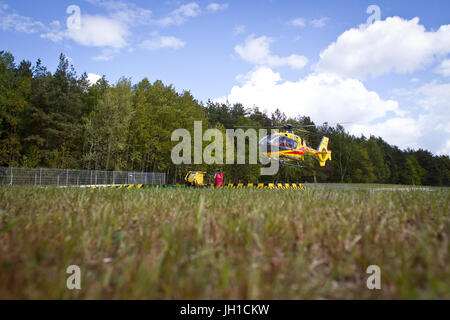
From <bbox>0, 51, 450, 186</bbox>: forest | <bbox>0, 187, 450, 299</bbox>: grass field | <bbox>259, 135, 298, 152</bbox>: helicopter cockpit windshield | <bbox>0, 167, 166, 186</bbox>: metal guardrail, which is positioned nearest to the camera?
<bbox>0, 187, 450, 299</bbox>: grass field

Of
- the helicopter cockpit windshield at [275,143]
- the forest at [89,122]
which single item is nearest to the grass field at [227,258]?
the helicopter cockpit windshield at [275,143]

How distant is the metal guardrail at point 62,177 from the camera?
18422 mm

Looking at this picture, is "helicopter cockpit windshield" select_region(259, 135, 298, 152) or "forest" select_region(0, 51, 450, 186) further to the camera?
"forest" select_region(0, 51, 450, 186)

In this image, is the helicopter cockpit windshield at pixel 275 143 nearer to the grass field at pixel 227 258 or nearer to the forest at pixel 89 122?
the forest at pixel 89 122

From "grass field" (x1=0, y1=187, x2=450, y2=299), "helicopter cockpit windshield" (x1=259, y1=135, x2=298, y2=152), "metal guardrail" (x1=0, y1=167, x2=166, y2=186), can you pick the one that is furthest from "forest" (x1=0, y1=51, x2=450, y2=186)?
"grass field" (x1=0, y1=187, x2=450, y2=299)

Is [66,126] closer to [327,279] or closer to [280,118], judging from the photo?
[327,279]

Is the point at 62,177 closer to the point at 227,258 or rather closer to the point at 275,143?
the point at 275,143

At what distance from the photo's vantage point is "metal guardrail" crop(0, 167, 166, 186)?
18422 millimetres

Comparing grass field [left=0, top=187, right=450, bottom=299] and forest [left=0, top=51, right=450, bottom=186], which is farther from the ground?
forest [left=0, top=51, right=450, bottom=186]

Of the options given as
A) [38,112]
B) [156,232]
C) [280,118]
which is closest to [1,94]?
[38,112]

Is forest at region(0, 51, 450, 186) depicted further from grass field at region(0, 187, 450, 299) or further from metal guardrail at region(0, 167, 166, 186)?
grass field at region(0, 187, 450, 299)

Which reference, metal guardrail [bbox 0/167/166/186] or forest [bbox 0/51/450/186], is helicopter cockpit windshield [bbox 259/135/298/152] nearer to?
forest [bbox 0/51/450/186]

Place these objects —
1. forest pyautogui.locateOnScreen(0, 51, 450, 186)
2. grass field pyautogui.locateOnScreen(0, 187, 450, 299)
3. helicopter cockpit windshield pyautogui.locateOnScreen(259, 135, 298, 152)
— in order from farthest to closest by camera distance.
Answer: forest pyautogui.locateOnScreen(0, 51, 450, 186) → helicopter cockpit windshield pyautogui.locateOnScreen(259, 135, 298, 152) → grass field pyautogui.locateOnScreen(0, 187, 450, 299)

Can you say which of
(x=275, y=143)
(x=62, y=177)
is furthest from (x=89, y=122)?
(x=275, y=143)
